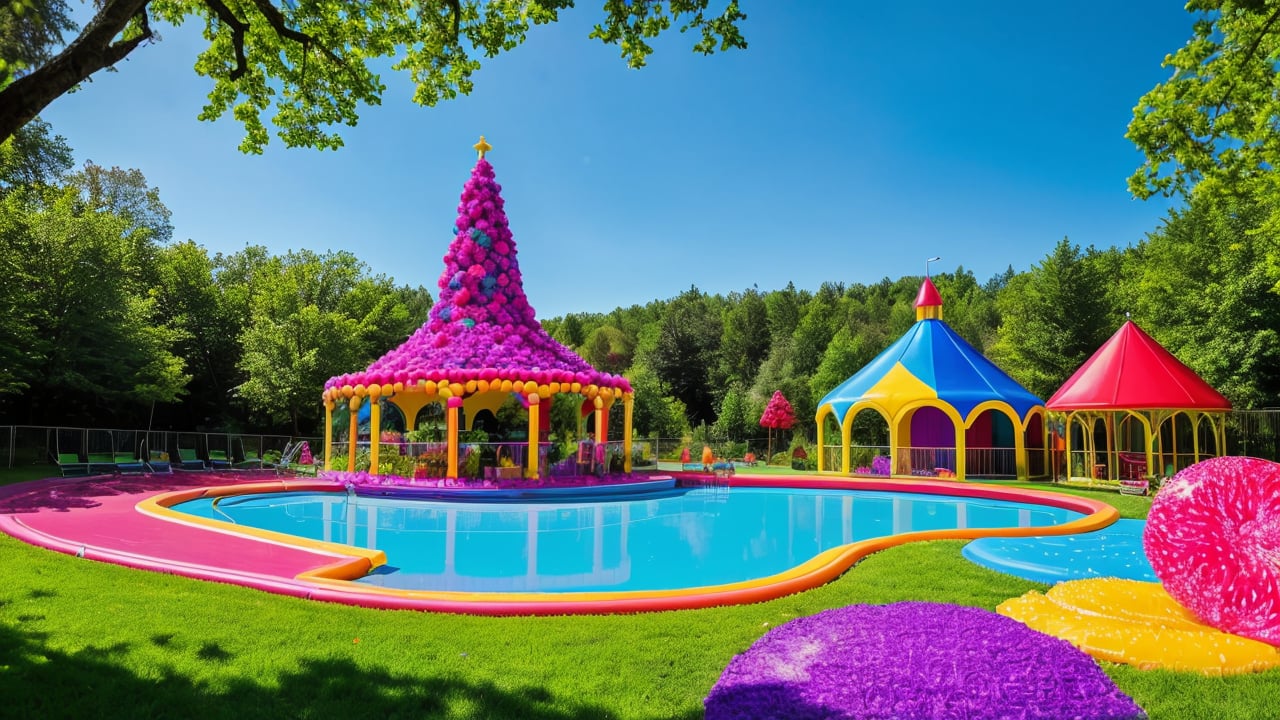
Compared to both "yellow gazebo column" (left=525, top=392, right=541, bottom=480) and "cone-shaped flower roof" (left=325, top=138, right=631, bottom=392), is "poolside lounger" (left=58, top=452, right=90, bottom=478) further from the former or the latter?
"yellow gazebo column" (left=525, top=392, right=541, bottom=480)

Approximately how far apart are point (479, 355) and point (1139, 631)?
1587 cm

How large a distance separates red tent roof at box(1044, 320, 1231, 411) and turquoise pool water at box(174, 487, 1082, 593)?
4478 mm

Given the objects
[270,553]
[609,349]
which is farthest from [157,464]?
[609,349]

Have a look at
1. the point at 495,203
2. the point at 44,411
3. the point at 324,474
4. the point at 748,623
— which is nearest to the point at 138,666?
the point at 748,623

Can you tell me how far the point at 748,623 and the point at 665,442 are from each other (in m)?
25.9

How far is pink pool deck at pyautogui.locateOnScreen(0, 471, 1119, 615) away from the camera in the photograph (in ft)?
20.4

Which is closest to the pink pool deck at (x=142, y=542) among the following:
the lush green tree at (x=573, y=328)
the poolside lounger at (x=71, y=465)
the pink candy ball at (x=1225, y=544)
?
the poolside lounger at (x=71, y=465)

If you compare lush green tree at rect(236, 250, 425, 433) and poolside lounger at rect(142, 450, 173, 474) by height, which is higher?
lush green tree at rect(236, 250, 425, 433)

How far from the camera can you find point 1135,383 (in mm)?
18750

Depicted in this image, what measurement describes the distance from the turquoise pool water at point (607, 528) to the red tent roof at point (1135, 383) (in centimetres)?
448

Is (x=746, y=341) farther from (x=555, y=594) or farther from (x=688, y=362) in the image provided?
(x=555, y=594)

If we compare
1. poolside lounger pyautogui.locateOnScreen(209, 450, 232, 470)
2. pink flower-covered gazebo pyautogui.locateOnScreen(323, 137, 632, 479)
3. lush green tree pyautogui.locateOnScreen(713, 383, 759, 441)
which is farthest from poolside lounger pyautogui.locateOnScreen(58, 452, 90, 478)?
lush green tree pyautogui.locateOnScreen(713, 383, 759, 441)

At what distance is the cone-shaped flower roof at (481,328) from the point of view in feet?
59.3

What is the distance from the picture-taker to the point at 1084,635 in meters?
4.68
